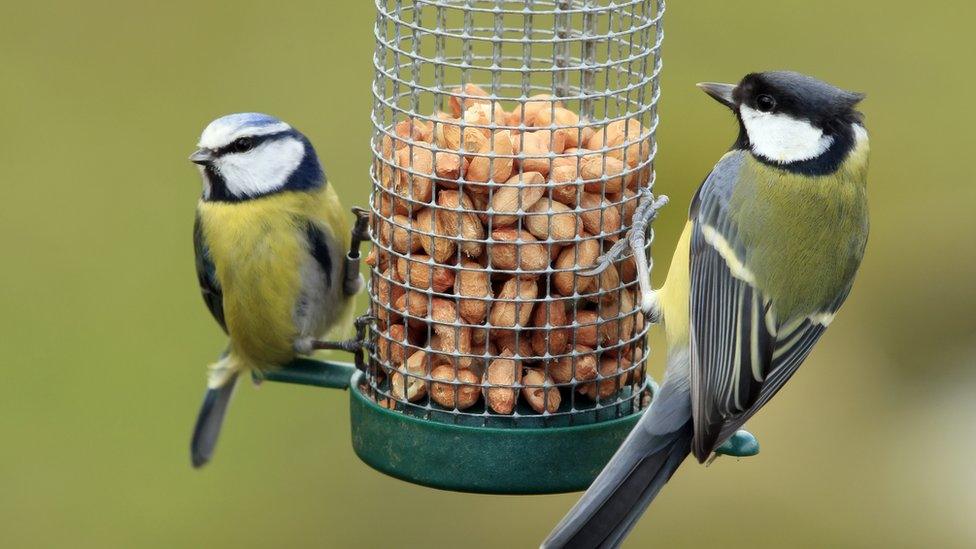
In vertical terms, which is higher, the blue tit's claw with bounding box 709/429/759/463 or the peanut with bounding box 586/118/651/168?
the peanut with bounding box 586/118/651/168

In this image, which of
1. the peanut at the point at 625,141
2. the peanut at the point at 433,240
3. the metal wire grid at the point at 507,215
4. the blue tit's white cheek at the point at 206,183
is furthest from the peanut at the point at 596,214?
the blue tit's white cheek at the point at 206,183

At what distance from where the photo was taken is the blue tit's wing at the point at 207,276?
4773 mm

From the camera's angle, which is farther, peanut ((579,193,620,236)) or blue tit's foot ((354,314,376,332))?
blue tit's foot ((354,314,376,332))

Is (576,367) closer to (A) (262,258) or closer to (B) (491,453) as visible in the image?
(B) (491,453)

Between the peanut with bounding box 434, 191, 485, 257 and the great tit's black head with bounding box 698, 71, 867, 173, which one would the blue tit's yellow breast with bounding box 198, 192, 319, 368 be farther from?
the great tit's black head with bounding box 698, 71, 867, 173

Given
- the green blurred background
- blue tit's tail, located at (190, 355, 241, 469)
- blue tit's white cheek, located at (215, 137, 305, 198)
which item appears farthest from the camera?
the green blurred background

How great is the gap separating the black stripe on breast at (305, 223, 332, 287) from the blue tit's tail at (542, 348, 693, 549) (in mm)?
1129

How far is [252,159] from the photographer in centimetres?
459

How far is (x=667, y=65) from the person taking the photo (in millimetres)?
7789

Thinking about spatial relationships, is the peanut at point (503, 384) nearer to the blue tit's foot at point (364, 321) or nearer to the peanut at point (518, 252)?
the peanut at point (518, 252)

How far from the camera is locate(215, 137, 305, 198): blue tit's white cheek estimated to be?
4.58 m

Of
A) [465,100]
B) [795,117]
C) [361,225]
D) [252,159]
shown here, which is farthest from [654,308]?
[252,159]

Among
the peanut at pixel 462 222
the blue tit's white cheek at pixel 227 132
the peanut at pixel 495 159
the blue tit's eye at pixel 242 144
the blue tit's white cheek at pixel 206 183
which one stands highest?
the peanut at pixel 495 159

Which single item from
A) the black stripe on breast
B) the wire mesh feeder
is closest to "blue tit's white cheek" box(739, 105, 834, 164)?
the wire mesh feeder
